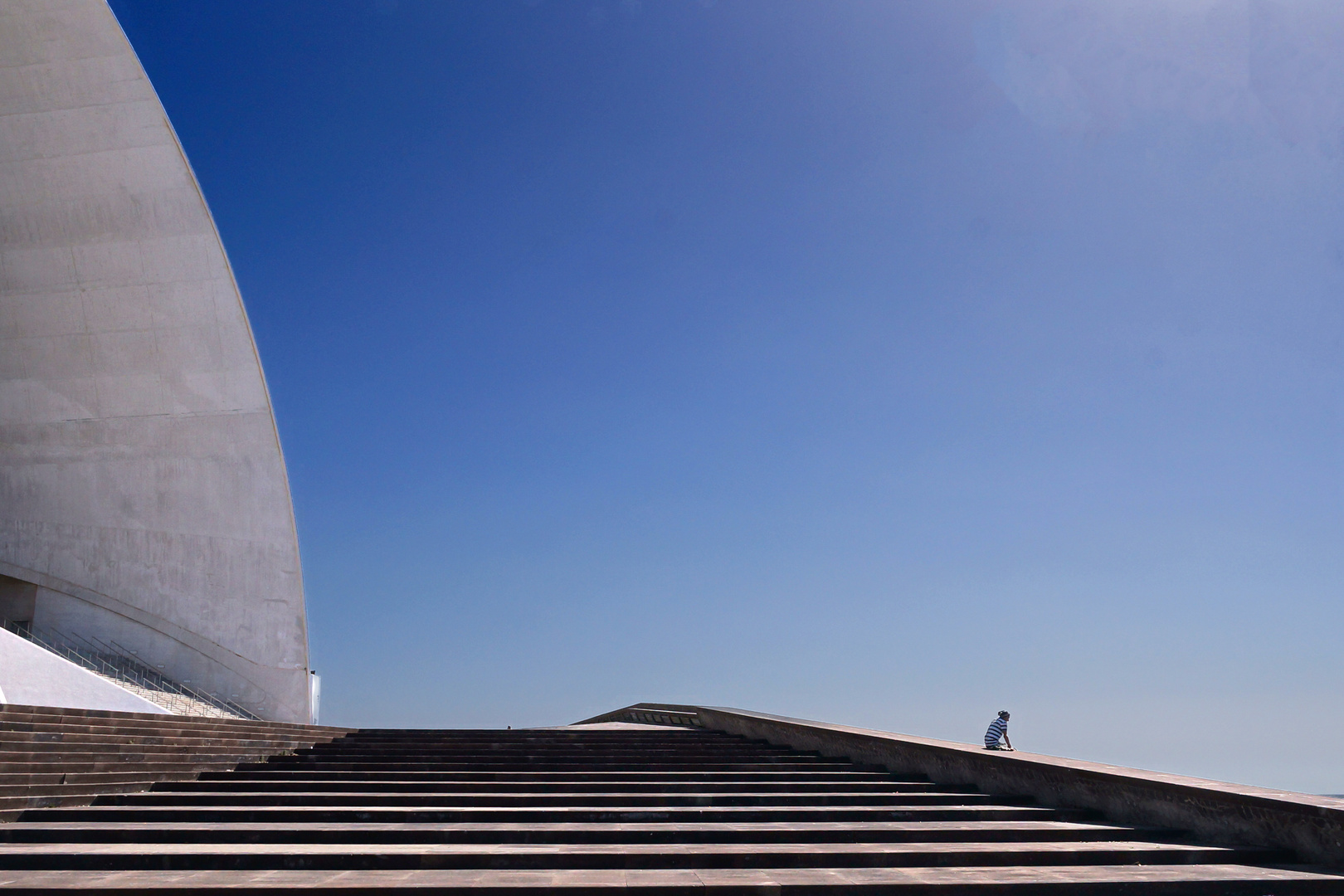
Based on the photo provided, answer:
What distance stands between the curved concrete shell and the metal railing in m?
0.20

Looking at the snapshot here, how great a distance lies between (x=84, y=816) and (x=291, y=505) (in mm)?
15830

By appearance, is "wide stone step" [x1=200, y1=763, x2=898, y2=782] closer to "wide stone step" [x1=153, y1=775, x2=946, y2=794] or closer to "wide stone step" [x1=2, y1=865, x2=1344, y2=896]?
"wide stone step" [x1=153, y1=775, x2=946, y2=794]

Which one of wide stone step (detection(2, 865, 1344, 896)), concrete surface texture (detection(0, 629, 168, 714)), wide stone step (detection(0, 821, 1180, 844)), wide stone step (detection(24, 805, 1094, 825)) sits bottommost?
wide stone step (detection(2, 865, 1344, 896))

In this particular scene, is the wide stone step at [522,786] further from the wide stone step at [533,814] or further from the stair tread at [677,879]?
the stair tread at [677,879]

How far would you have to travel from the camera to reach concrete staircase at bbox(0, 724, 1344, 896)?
12.7 feet

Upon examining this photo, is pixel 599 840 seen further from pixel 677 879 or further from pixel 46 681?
pixel 46 681

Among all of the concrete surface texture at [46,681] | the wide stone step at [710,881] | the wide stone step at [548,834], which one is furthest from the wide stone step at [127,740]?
the concrete surface texture at [46,681]

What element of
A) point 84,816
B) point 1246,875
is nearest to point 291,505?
point 84,816

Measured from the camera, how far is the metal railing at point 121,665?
53.7 ft

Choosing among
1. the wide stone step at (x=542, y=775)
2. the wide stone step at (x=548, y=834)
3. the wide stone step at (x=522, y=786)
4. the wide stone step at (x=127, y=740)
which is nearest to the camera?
the wide stone step at (x=548, y=834)

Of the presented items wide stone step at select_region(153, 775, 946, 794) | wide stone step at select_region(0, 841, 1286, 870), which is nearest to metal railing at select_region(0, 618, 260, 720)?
wide stone step at select_region(153, 775, 946, 794)

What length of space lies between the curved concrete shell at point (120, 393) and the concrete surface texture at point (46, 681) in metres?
7.06

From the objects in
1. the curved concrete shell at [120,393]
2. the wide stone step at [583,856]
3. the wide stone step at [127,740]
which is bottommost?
the wide stone step at [583,856]

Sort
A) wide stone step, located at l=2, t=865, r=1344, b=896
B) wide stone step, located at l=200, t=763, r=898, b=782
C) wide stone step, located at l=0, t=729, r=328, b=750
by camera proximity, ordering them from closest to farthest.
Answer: wide stone step, located at l=2, t=865, r=1344, b=896, wide stone step, located at l=0, t=729, r=328, b=750, wide stone step, located at l=200, t=763, r=898, b=782
